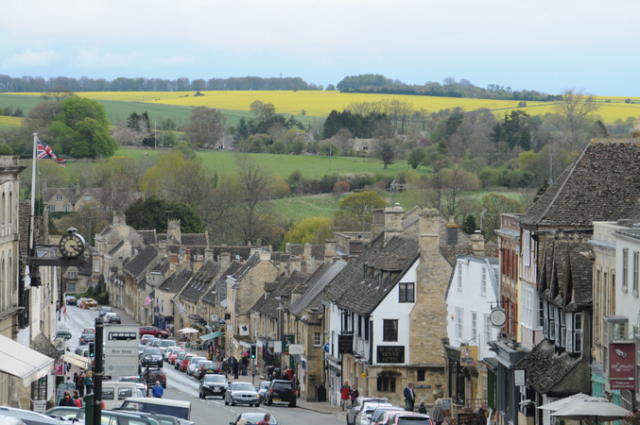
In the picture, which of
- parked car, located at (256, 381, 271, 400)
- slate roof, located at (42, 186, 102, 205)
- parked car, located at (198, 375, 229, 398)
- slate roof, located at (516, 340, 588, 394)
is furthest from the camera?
slate roof, located at (42, 186, 102, 205)

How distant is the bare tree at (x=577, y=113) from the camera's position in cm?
15438

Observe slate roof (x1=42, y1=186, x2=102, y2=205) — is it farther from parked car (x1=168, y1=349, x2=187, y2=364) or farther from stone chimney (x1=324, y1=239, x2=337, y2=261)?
stone chimney (x1=324, y1=239, x2=337, y2=261)

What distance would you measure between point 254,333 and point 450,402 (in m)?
35.9

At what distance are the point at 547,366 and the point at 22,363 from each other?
18.1 m

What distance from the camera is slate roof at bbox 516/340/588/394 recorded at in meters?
35.1

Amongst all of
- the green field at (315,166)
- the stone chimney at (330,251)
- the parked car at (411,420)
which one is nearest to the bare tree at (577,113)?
the green field at (315,166)

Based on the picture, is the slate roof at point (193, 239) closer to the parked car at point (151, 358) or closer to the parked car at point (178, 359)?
the parked car at point (178, 359)

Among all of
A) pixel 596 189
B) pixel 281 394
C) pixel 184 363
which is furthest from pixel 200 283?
pixel 596 189

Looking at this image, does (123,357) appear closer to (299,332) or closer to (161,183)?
(299,332)

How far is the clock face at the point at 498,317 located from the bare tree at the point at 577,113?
107 metres

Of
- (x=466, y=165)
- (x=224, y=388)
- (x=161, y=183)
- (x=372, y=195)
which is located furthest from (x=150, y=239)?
(x=224, y=388)

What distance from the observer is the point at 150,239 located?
146 metres

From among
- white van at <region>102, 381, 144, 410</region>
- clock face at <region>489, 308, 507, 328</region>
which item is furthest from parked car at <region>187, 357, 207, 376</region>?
clock face at <region>489, 308, 507, 328</region>

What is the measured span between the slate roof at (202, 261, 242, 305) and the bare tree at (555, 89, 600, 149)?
6533 cm
